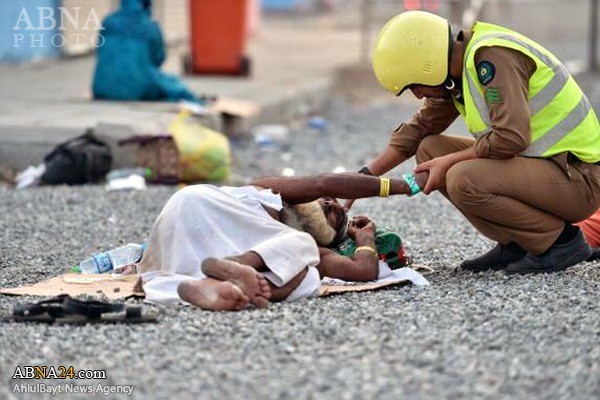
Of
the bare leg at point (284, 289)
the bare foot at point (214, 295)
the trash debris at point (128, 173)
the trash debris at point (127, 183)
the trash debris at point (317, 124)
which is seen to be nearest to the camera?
the bare foot at point (214, 295)

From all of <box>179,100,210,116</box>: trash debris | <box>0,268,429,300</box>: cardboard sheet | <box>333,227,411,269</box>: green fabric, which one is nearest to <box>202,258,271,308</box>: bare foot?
<box>0,268,429,300</box>: cardboard sheet

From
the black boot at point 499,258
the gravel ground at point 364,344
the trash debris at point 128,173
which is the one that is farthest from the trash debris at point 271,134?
the black boot at point 499,258

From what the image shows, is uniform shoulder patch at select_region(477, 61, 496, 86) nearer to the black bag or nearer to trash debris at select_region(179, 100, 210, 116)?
the black bag

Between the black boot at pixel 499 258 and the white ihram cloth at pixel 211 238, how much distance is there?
90 cm

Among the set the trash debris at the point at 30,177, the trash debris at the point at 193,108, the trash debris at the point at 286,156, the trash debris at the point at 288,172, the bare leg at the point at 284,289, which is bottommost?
the trash debris at the point at 286,156

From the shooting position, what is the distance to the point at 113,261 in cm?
596

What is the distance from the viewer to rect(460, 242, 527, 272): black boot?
19.0 ft

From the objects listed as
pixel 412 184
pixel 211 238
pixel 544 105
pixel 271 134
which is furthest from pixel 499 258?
pixel 271 134

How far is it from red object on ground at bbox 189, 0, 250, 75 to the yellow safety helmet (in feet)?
31.8

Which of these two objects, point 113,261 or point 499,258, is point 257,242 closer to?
point 113,261

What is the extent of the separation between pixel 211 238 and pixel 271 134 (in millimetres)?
6877

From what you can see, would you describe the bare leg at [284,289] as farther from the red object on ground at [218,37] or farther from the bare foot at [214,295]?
the red object on ground at [218,37]

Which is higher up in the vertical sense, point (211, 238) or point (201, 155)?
point (211, 238)

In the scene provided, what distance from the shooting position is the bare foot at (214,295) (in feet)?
16.3
